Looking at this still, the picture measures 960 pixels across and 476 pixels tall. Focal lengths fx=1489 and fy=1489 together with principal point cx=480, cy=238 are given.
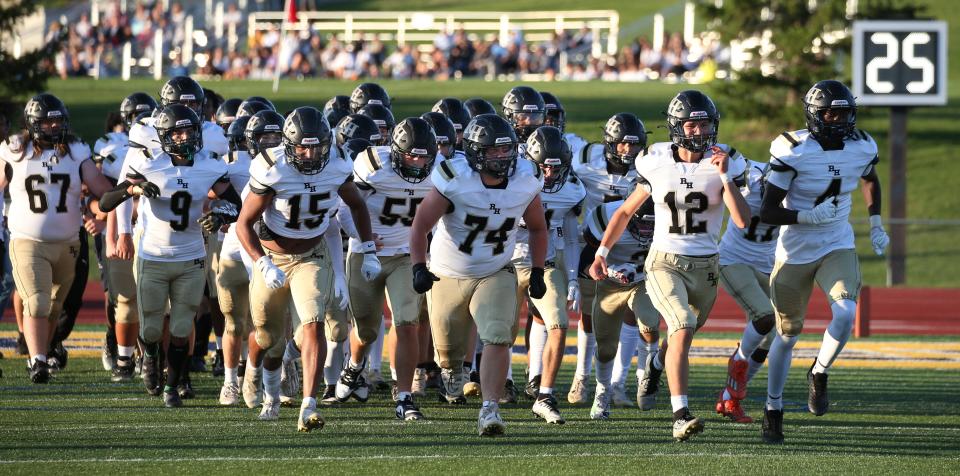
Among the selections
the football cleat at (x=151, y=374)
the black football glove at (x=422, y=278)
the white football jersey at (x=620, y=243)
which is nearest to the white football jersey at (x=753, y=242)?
the white football jersey at (x=620, y=243)

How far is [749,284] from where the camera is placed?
326 inches

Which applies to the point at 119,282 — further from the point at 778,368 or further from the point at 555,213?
the point at 778,368

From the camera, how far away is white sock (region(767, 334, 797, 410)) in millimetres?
7574

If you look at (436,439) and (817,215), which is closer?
(436,439)

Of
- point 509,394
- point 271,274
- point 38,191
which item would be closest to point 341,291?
point 271,274

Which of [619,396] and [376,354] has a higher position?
[376,354]

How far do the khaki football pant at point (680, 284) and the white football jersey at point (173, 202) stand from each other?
8.70 ft

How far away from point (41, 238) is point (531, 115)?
326 cm

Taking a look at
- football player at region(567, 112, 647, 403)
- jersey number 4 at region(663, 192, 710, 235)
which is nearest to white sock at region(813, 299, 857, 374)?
jersey number 4 at region(663, 192, 710, 235)

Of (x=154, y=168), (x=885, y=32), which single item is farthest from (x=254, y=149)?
(x=885, y=32)

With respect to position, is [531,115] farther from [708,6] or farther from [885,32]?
[708,6]

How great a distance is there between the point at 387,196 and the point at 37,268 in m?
2.55

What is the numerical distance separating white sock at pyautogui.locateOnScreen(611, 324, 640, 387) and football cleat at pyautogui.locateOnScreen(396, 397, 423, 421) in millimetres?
1472

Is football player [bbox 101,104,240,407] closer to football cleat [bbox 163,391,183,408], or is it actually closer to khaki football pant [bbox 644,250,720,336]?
football cleat [bbox 163,391,183,408]
